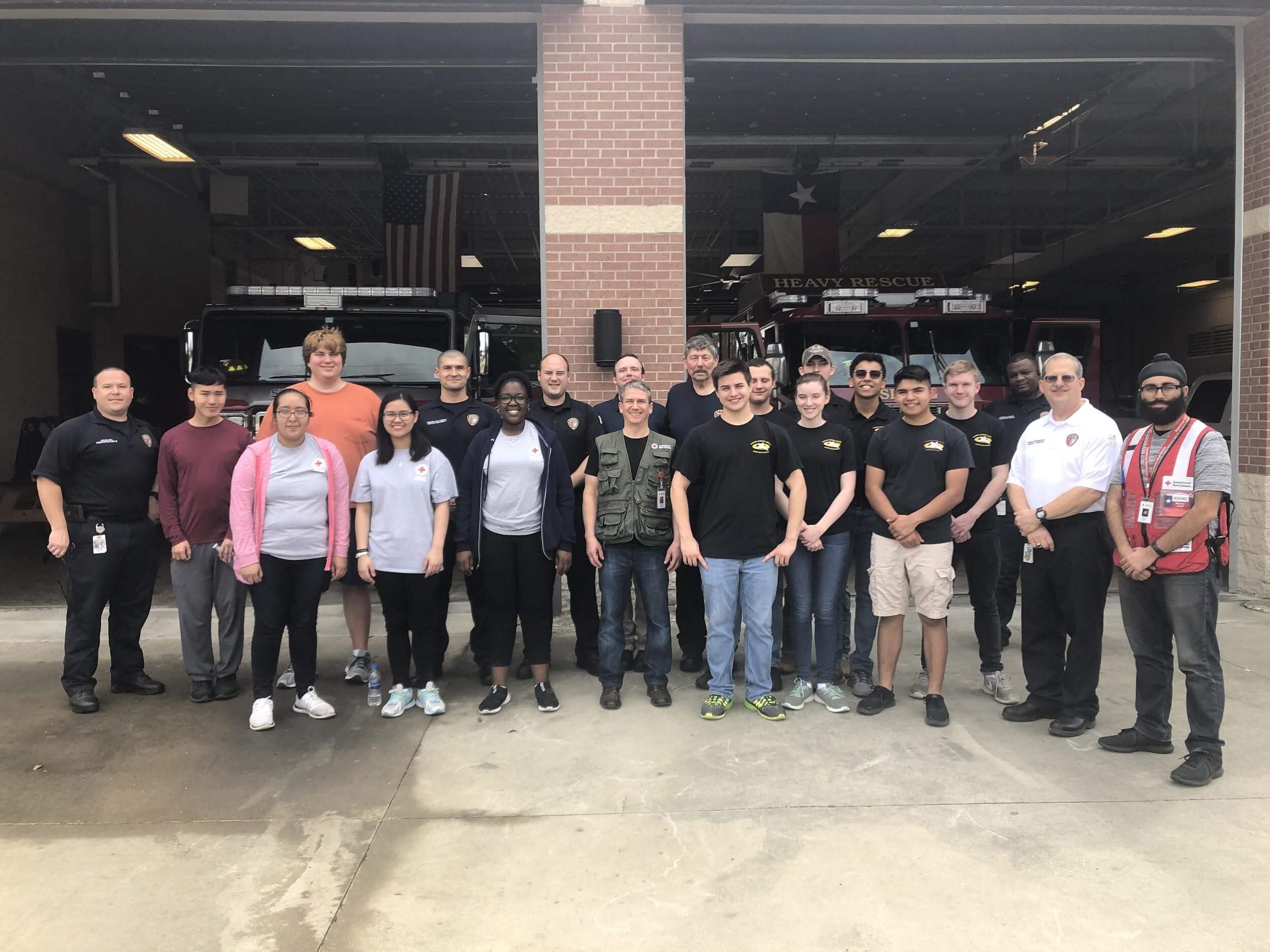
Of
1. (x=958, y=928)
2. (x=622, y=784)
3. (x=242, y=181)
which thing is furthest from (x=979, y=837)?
(x=242, y=181)

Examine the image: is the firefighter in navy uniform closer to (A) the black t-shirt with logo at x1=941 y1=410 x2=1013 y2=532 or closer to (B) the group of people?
(B) the group of people

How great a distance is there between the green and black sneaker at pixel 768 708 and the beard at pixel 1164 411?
2394mm

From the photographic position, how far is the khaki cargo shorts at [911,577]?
4898mm

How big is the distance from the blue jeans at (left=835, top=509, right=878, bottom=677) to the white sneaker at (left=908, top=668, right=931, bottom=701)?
26cm

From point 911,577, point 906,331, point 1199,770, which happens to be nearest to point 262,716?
point 911,577

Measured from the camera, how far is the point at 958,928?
3.04m

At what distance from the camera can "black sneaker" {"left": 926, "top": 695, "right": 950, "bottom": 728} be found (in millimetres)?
4903

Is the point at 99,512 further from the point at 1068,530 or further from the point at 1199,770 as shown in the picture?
the point at 1199,770

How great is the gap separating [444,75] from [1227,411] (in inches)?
397

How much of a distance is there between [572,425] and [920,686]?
8.86 ft

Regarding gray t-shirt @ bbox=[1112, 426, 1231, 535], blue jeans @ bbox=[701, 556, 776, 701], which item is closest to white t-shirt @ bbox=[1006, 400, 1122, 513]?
gray t-shirt @ bbox=[1112, 426, 1231, 535]

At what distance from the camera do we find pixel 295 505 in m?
Result: 4.97

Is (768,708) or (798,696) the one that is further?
(798,696)

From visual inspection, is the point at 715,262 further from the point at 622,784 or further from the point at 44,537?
the point at 622,784
